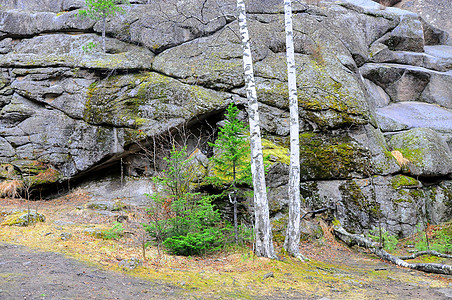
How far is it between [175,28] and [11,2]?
403 inches

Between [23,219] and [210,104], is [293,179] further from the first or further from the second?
[23,219]

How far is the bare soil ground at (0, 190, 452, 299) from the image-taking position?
4.80m

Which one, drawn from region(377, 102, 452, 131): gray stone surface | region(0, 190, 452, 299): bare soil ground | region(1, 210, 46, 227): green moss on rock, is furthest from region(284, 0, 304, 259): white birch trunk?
region(377, 102, 452, 131): gray stone surface

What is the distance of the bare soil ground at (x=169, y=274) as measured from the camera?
4.80 metres

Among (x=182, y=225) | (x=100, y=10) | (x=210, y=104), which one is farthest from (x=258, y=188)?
(x=100, y=10)

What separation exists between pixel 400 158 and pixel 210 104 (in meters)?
8.34

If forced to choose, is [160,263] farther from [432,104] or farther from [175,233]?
→ [432,104]

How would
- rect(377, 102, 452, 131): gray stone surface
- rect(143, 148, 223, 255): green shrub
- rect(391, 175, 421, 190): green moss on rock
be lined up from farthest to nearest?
1. rect(377, 102, 452, 131): gray stone surface
2. rect(391, 175, 421, 190): green moss on rock
3. rect(143, 148, 223, 255): green shrub

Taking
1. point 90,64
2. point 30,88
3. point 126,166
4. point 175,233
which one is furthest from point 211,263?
point 30,88

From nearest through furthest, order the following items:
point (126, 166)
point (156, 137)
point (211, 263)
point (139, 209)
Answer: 1. point (211, 263)
2. point (139, 209)
3. point (156, 137)
4. point (126, 166)

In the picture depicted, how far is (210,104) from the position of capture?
42.3 feet

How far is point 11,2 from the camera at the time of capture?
17.5 metres

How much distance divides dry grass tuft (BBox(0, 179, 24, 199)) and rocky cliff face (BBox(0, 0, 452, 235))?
1.24 feet

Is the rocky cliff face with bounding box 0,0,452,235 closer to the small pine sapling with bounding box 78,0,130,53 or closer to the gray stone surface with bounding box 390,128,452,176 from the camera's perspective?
the gray stone surface with bounding box 390,128,452,176
